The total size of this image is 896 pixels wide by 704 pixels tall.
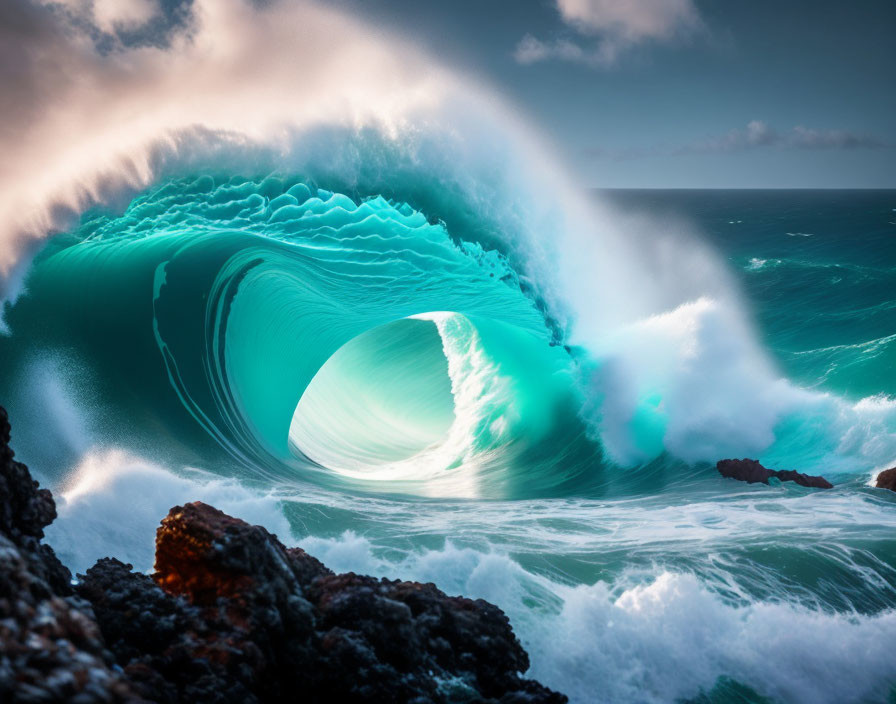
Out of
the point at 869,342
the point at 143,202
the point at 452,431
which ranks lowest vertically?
the point at 452,431

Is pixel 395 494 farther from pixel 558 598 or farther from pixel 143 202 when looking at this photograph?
pixel 143 202

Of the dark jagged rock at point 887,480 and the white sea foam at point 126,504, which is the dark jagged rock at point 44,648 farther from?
the dark jagged rock at point 887,480

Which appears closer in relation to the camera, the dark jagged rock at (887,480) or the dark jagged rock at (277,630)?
the dark jagged rock at (277,630)

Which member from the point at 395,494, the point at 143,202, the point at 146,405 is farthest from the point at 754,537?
the point at 143,202

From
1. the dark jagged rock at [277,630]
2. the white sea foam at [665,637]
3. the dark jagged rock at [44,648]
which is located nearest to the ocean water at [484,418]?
the white sea foam at [665,637]

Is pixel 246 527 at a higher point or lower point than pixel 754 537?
higher

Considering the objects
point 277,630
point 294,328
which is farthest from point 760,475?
point 277,630
